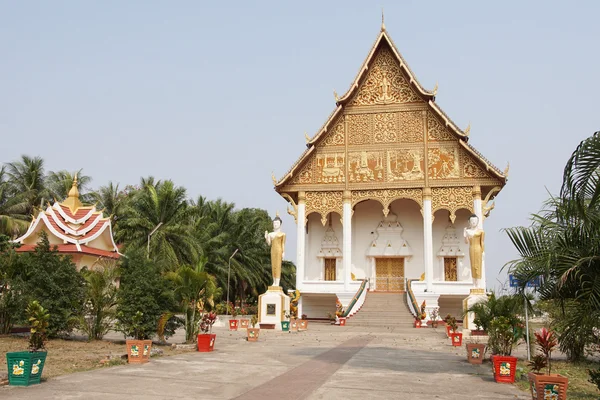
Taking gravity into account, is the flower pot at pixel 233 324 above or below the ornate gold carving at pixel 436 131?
below

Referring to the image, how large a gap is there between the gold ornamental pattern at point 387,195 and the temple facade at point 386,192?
0.15 feet

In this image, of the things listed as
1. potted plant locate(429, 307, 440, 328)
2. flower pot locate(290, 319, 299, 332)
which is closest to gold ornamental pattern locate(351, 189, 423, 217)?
potted plant locate(429, 307, 440, 328)

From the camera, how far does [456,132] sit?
80.2 feet

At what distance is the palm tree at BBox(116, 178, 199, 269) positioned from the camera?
2823 cm

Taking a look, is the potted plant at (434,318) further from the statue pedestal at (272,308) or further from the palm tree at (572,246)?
the palm tree at (572,246)

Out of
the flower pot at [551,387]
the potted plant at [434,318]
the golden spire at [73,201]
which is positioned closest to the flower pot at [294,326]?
the potted plant at [434,318]

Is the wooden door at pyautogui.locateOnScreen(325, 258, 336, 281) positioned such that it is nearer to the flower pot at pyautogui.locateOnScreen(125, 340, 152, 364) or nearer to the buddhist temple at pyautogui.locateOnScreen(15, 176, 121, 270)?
the buddhist temple at pyautogui.locateOnScreen(15, 176, 121, 270)

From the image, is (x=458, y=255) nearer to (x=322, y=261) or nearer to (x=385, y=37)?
(x=322, y=261)

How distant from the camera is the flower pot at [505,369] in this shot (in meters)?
7.89

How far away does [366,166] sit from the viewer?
25.6 m

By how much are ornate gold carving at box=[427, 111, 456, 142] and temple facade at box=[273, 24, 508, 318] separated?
1.7 inches

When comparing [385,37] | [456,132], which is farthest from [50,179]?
[456,132]

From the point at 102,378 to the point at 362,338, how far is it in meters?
9.69

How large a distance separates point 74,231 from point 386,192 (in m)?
14.2
